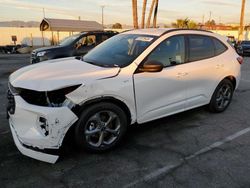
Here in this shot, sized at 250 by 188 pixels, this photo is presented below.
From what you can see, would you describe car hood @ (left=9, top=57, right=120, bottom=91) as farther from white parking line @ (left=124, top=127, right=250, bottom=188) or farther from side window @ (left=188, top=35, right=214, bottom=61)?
side window @ (left=188, top=35, right=214, bottom=61)

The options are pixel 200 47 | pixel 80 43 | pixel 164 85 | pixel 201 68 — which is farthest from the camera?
pixel 80 43

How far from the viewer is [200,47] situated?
4875mm

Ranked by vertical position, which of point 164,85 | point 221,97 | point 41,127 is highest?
point 164,85

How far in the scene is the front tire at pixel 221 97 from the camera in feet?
17.5

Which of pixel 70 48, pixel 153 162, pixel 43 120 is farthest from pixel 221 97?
pixel 70 48

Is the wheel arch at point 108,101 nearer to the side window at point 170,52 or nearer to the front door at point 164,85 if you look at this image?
the front door at point 164,85

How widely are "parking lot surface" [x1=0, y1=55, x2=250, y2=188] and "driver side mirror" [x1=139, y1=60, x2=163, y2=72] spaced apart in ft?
3.72

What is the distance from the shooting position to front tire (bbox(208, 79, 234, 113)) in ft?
17.5

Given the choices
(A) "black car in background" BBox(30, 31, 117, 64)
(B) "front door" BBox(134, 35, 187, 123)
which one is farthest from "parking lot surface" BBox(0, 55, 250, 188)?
(A) "black car in background" BBox(30, 31, 117, 64)

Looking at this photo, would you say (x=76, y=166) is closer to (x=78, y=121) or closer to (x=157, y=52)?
(x=78, y=121)

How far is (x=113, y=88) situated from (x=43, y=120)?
3.25 feet

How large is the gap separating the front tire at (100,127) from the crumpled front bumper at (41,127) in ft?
0.67

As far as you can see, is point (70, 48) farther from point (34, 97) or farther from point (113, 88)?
point (34, 97)

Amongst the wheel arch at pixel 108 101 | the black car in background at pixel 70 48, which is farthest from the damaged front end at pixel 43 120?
the black car in background at pixel 70 48
